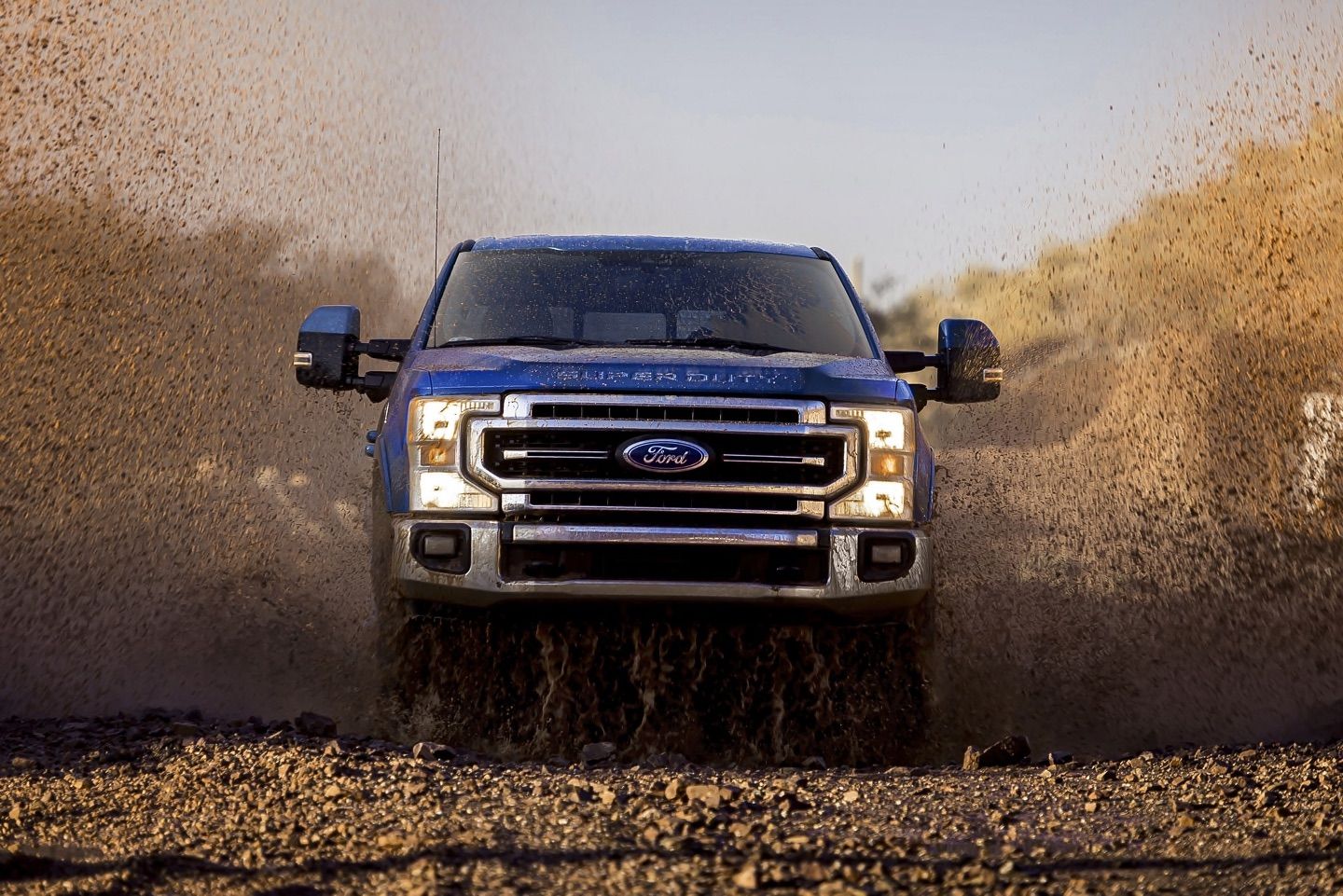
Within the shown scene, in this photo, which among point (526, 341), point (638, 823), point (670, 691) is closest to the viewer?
point (638, 823)

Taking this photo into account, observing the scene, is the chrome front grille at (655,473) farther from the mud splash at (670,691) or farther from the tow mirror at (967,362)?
the tow mirror at (967,362)

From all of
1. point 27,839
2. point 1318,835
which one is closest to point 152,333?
point 27,839

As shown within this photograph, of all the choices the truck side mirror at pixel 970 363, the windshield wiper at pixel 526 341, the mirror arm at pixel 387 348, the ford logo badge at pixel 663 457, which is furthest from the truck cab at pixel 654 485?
the mirror arm at pixel 387 348

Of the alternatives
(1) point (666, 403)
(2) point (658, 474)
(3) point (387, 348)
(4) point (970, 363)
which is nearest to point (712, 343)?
(1) point (666, 403)

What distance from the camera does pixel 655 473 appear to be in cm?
588

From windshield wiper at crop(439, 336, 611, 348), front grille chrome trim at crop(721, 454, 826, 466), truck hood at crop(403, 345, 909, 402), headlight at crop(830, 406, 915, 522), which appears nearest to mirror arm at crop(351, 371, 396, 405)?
windshield wiper at crop(439, 336, 611, 348)

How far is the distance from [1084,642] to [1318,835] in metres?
5.29

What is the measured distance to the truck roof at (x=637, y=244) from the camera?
749cm

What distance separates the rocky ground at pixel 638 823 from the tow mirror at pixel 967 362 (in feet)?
5.11

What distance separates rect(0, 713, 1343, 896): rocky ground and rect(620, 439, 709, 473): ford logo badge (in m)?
0.96

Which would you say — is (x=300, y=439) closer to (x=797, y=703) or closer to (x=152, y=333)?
(x=152, y=333)

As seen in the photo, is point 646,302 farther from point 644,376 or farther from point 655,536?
point 655,536

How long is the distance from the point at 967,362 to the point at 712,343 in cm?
103

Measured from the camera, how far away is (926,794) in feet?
17.1
